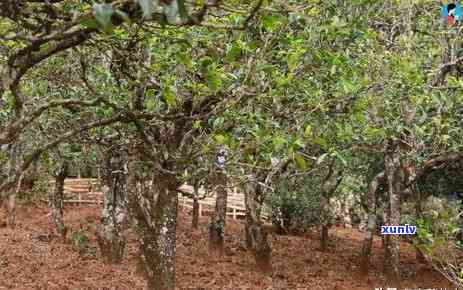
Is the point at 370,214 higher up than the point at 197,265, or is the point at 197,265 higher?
the point at 370,214

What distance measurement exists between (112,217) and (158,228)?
5.04 meters

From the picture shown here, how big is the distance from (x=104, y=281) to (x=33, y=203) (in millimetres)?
12703

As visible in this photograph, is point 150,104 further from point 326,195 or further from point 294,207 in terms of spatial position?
point 294,207

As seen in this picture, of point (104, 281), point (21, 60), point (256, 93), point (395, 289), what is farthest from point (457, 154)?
point (21, 60)

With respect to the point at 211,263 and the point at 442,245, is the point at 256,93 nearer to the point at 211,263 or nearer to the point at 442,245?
the point at 442,245

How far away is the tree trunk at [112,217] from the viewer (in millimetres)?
12211

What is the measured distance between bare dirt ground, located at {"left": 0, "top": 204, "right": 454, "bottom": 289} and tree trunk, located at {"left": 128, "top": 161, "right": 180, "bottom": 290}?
3.26 meters

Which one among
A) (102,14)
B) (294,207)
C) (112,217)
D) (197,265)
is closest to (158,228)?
(112,217)

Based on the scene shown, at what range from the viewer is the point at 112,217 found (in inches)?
490

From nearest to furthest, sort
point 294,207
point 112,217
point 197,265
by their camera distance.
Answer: point 112,217, point 197,265, point 294,207

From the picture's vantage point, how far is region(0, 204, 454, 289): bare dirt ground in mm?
11484

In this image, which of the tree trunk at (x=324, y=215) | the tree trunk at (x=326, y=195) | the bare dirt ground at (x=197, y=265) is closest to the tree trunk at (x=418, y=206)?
the bare dirt ground at (x=197, y=265)
